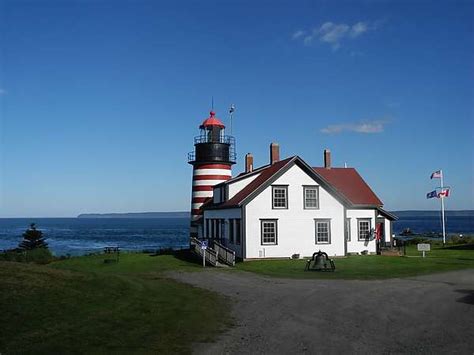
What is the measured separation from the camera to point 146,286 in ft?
68.0

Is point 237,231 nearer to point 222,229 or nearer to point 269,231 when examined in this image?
point 269,231

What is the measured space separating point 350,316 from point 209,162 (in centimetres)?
2949

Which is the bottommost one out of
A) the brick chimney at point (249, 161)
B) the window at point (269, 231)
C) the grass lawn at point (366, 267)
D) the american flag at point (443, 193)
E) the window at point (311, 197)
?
the grass lawn at point (366, 267)

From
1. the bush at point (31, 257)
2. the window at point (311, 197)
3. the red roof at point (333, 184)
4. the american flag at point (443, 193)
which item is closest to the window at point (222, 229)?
the red roof at point (333, 184)

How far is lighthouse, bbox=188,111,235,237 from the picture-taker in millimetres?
43312

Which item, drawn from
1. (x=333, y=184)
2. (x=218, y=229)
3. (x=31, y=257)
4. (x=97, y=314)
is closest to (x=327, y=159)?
(x=333, y=184)

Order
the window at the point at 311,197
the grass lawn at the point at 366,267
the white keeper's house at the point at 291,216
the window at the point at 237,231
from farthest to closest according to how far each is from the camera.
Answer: the window at the point at 311,197
the window at the point at 237,231
the white keeper's house at the point at 291,216
the grass lawn at the point at 366,267

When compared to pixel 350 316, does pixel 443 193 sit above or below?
above

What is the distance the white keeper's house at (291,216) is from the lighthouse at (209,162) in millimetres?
4342

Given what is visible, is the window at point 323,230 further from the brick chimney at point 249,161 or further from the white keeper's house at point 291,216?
the brick chimney at point 249,161

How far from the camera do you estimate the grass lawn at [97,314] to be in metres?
11.5

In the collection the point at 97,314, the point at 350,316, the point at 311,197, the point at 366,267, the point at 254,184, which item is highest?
the point at 254,184

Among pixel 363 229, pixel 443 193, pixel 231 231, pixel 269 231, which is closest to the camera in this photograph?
pixel 269 231

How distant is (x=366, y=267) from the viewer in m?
28.9
